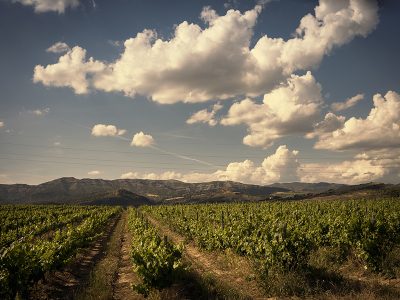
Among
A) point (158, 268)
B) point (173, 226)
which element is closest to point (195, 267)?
point (158, 268)

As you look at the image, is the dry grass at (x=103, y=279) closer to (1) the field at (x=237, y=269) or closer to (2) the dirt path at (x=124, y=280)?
(1) the field at (x=237, y=269)

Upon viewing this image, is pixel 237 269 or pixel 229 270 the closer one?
pixel 237 269

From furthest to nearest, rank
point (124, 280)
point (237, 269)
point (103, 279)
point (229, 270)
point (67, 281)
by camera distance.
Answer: point (229, 270)
point (237, 269)
point (67, 281)
point (124, 280)
point (103, 279)

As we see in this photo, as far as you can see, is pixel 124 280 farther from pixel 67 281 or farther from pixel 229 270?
pixel 229 270

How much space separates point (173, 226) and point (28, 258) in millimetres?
21998

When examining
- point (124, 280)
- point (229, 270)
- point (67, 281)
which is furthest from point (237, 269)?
point (67, 281)

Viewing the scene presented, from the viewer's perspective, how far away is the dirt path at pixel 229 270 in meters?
11.6

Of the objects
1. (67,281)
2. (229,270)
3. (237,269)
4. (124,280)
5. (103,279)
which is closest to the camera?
(103,279)

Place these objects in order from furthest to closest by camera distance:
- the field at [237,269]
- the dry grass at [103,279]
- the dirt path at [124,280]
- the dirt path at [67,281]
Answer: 1. the dirt path at [67,281]
2. the dirt path at [124,280]
3. the dry grass at [103,279]
4. the field at [237,269]

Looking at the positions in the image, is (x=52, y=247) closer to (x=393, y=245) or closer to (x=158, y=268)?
(x=158, y=268)

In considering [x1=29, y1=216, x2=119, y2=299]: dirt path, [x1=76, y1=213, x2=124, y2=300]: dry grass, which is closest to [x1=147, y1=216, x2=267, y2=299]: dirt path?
[x1=76, y1=213, x2=124, y2=300]: dry grass

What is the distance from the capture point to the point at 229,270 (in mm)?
14805

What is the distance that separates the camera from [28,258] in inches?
446

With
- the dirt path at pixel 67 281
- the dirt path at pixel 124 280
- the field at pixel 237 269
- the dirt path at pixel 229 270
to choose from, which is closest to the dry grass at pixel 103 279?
the field at pixel 237 269
